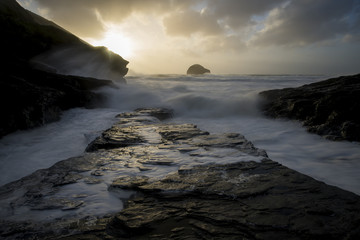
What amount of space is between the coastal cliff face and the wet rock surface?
346 cm

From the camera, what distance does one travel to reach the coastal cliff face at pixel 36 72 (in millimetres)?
4859

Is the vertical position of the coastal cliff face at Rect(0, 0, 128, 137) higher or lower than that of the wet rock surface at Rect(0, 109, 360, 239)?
higher

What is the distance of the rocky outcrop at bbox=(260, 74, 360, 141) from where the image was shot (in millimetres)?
4320

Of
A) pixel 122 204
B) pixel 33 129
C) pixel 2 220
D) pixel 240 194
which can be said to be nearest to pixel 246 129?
pixel 240 194

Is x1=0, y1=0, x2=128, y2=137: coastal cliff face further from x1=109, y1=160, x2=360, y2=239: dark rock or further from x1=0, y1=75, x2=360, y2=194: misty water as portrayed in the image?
x1=109, y1=160, x2=360, y2=239: dark rock

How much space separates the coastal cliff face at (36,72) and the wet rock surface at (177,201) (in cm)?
346

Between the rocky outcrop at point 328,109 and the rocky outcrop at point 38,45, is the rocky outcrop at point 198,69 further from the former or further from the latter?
the rocky outcrop at point 328,109

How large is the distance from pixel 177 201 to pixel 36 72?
295 inches

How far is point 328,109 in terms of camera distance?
4.90 meters

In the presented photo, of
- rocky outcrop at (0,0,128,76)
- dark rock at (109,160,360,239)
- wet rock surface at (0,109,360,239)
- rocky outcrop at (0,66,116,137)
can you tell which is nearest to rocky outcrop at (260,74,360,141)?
wet rock surface at (0,109,360,239)

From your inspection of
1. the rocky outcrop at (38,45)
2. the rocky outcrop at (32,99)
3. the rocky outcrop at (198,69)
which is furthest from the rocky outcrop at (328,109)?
the rocky outcrop at (198,69)

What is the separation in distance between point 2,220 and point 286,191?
2.28 metres

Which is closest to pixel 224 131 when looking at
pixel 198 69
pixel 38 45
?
pixel 38 45

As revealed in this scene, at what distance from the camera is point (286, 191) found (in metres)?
1.67
